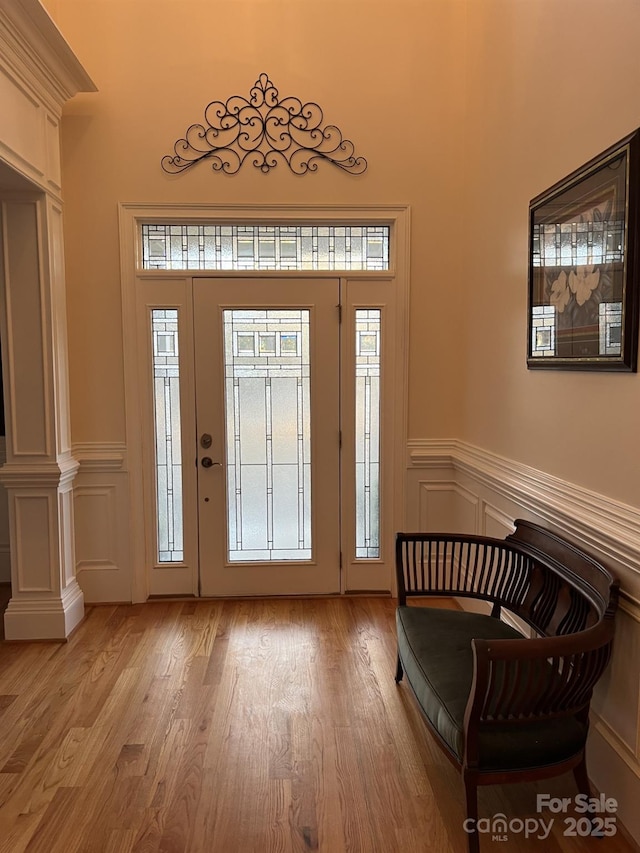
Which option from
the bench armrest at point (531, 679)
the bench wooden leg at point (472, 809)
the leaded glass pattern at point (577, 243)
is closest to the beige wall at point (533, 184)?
the leaded glass pattern at point (577, 243)

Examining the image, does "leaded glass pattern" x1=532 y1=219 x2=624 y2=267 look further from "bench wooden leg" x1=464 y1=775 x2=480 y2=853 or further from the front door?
"bench wooden leg" x1=464 y1=775 x2=480 y2=853

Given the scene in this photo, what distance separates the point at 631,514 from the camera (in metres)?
1.84

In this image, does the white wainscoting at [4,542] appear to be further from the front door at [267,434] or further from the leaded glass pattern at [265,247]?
the leaded glass pattern at [265,247]

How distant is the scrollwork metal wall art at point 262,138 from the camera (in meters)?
3.50

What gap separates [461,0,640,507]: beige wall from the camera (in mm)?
1920

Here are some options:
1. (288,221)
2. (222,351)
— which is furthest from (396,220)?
(222,351)

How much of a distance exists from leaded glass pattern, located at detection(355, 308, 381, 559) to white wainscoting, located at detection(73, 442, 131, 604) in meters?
1.51

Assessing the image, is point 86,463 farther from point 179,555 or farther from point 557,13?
point 557,13

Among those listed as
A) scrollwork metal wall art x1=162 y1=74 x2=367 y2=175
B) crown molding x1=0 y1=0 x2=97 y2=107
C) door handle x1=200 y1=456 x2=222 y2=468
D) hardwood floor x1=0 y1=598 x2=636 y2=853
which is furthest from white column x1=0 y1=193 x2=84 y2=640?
scrollwork metal wall art x1=162 y1=74 x2=367 y2=175

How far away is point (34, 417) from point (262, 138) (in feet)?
7.04

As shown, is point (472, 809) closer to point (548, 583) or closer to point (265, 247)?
point (548, 583)

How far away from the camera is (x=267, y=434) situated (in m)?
3.71

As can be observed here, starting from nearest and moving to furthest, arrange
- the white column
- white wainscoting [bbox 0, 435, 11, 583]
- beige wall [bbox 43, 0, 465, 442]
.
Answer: the white column < beige wall [bbox 43, 0, 465, 442] < white wainscoting [bbox 0, 435, 11, 583]

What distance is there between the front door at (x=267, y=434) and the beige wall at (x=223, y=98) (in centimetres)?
56
